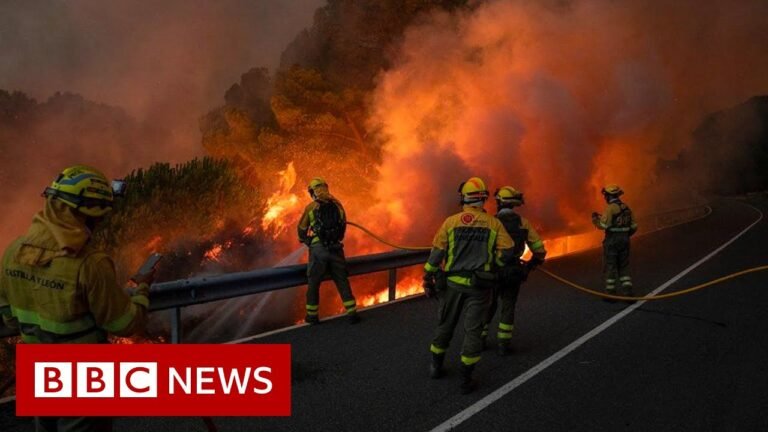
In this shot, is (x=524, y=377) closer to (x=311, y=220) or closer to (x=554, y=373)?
(x=554, y=373)

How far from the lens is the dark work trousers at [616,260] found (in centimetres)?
853

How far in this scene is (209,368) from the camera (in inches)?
150

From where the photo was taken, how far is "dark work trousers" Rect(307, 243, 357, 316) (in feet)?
23.3

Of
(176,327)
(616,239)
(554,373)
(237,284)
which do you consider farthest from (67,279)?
(616,239)

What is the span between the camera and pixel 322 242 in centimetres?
714

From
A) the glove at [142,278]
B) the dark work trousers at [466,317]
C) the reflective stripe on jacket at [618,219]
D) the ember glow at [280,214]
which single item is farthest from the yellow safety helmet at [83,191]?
the ember glow at [280,214]

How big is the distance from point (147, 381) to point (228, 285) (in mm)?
3015

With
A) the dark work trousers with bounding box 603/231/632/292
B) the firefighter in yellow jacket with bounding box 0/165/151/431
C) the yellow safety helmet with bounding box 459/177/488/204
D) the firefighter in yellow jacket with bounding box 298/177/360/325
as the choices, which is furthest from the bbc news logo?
the dark work trousers with bounding box 603/231/632/292

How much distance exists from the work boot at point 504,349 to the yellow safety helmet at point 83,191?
4.47 metres

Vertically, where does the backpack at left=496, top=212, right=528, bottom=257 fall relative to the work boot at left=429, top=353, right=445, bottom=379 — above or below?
above

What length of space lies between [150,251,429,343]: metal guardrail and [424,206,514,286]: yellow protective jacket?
2.83m

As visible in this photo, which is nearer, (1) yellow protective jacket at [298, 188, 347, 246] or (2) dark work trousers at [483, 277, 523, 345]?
(2) dark work trousers at [483, 277, 523, 345]

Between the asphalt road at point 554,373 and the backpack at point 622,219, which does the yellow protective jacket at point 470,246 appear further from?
the backpack at point 622,219

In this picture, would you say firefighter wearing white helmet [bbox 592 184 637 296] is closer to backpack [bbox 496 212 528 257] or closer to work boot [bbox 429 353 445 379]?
backpack [bbox 496 212 528 257]
